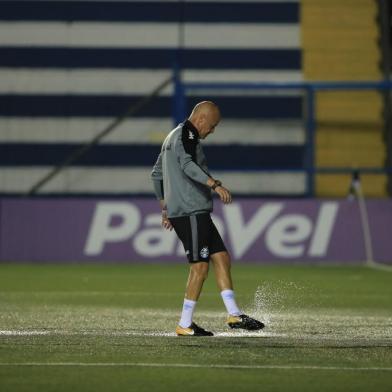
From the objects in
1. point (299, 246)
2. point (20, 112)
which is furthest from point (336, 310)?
point (20, 112)

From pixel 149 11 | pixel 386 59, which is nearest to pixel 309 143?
pixel 386 59

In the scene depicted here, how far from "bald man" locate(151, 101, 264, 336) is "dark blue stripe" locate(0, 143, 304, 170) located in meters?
14.3

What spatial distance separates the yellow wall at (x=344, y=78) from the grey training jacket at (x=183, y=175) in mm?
14199

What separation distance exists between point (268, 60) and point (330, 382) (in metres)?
18.5

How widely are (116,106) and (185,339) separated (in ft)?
51.7

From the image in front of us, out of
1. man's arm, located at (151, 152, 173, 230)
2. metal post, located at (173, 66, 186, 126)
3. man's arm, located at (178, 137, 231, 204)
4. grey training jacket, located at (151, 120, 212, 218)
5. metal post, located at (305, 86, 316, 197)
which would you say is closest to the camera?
man's arm, located at (178, 137, 231, 204)

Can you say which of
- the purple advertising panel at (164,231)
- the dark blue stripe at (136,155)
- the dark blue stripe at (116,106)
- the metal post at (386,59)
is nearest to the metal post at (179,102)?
the purple advertising panel at (164,231)

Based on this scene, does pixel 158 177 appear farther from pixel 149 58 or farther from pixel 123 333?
pixel 149 58

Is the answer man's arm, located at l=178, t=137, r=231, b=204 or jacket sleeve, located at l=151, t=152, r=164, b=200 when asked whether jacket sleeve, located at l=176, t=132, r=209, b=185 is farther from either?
jacket sleeve, located at l=151, t=152, r=164, b=200

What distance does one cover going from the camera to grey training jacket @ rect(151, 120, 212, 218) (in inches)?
372

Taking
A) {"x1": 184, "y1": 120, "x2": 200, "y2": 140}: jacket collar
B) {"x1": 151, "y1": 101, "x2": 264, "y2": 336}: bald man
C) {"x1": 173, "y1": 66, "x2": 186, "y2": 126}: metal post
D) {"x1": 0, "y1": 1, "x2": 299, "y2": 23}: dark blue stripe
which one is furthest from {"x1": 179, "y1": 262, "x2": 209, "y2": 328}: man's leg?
{"x1": 0, "y1": 1, "x2": 299, "y2": 23}: dark blue stripe

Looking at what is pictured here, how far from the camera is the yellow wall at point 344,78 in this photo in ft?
79.2

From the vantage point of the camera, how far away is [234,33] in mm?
25594

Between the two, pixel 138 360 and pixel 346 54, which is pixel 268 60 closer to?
pixel 346 54
